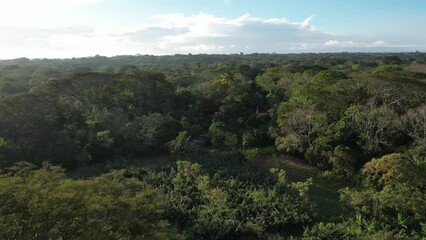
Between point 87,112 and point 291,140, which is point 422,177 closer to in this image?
point 291,140

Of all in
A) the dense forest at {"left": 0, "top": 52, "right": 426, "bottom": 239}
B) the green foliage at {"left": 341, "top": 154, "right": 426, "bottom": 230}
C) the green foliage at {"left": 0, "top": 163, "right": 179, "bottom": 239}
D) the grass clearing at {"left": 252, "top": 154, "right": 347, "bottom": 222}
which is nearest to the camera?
the green foliage at {"left": 0, "top": 163, "right": 179, "bottom": 239}

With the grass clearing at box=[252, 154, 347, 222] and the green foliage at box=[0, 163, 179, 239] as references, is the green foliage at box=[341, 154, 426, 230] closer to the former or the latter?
the grass clearing at box=[252, 154, 347, 222]

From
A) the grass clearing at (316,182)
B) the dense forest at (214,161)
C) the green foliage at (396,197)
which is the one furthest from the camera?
the grass clearing at (316,182)

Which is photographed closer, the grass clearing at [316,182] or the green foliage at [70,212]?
the green foliage at [70,212]

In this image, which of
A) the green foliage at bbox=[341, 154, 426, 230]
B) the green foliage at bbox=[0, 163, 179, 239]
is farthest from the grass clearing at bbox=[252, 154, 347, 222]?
the green foliage at bbox=[0, 163, 179, 239]

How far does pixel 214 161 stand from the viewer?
20391 mm

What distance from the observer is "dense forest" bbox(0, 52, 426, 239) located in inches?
385

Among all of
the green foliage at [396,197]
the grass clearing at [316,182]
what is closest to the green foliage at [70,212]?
the grass clearing at [316,182]

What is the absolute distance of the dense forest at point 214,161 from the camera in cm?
977

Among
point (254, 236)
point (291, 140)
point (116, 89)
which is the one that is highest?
point (116, 89)

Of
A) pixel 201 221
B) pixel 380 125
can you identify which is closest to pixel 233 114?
pixel 380 125

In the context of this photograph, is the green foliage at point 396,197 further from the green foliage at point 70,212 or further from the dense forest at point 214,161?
the green foliage at point 70,212

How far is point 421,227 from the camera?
45.7 ft

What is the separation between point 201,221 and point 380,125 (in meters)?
11.3
